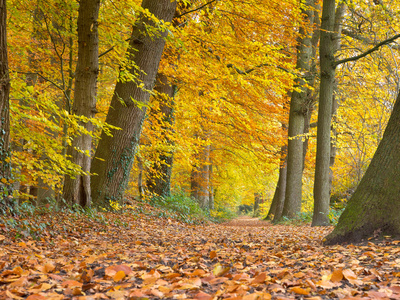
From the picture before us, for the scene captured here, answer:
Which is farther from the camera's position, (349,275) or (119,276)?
(119,276)

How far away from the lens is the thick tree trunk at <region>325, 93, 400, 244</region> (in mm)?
3850

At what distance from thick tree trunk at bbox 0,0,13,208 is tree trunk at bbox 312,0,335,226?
21.8ft

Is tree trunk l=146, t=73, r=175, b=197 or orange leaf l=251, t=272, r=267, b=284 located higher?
tree trunk l=146, t=73, r=175, b=197

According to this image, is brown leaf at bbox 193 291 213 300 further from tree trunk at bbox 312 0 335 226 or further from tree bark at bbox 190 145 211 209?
tree bark at bbox 190 145 211 209

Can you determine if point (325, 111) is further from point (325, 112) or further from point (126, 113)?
point (126, 113)

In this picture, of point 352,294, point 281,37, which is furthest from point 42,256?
point 281,37

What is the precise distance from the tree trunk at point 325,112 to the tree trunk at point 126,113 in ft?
12.3

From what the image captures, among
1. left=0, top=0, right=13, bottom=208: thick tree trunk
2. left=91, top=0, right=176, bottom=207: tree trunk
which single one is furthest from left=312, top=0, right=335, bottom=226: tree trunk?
left=0, top=0, right=13, bottom=208: thick tree trunk

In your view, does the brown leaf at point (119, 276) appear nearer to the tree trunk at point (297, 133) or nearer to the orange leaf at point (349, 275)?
the orange leaf at point (349, 275)

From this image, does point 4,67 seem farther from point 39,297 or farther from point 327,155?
point 327,155

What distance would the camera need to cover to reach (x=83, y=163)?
6676 mm

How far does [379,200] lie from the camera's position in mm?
3928

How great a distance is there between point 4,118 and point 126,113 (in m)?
3.01

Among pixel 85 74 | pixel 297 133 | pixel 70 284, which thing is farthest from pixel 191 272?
pixel 297 133
